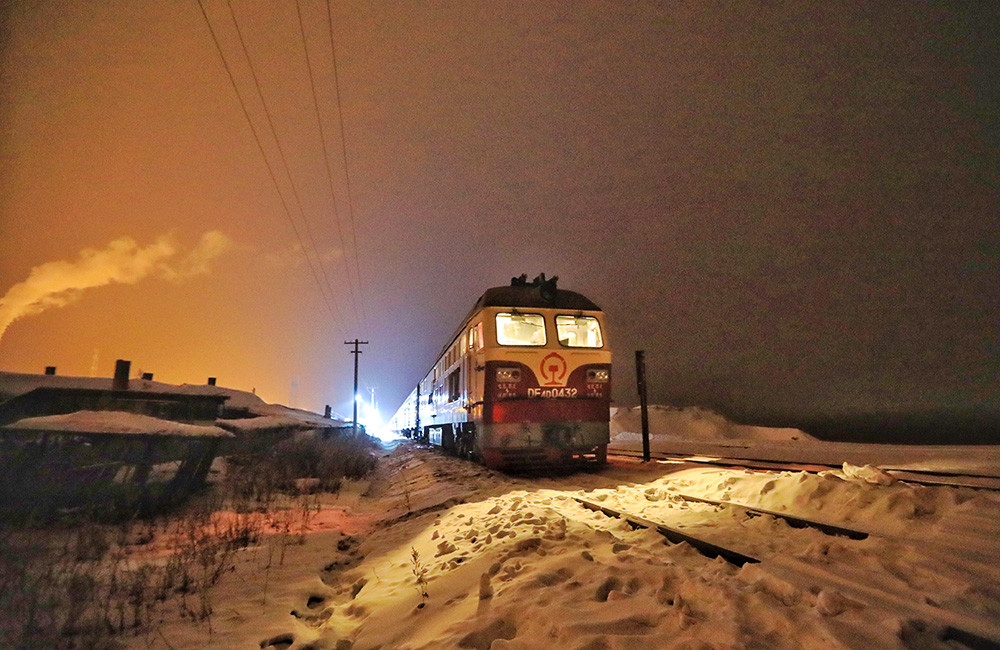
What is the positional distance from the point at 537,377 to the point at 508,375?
62 cm

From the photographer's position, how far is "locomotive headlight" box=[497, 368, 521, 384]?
958 centimetres

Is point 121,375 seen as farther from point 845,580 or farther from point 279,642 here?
point 845,580

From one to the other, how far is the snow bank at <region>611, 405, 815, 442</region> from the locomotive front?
19441mm

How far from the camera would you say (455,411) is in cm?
1280

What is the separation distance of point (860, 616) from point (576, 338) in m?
8.16

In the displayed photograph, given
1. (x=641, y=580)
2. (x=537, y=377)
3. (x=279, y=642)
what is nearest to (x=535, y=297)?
(x=537, y=377)

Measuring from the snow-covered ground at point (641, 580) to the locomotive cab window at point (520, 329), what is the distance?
3945 mm

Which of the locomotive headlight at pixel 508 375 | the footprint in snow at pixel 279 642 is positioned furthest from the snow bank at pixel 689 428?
the footprint in snow at pixel 279 642

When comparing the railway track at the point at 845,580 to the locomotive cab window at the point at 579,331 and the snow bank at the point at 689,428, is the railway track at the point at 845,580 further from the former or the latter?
the snow bank at the point at 689,428

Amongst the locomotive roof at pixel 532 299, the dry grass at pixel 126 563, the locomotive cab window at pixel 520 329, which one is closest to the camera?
the dry grass at pixel 126 563

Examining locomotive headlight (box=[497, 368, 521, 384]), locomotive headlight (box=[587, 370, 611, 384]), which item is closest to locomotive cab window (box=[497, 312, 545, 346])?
locomotive headlight (box=[497, 368, 521, 384])

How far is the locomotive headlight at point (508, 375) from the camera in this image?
9.58 meters

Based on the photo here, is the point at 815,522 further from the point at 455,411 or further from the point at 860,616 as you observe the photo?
the point at 455,411

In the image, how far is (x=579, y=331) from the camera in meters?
10.5
